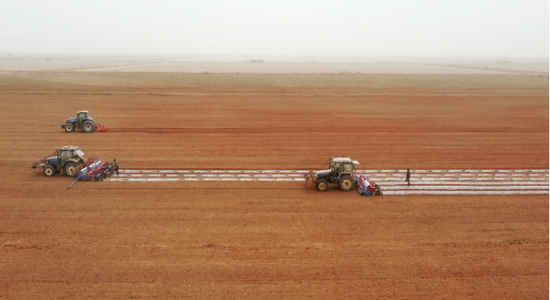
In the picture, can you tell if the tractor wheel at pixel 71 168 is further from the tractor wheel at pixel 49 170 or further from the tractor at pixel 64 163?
the tractor wheel at pixel 49 170

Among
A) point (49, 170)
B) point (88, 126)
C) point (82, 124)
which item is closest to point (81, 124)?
point (82, 124)

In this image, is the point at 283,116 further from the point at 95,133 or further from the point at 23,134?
the point at 23,134

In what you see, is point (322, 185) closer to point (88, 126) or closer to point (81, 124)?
point (88, 126)

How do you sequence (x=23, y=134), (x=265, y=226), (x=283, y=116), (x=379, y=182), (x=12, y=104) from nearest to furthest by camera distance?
(x=265, y=226), (x=379, y=182), (x=23, y=134), (x=283, y=116), (x=12, y=104)

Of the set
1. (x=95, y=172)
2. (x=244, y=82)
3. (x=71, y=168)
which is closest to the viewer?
(x=95, y=172)

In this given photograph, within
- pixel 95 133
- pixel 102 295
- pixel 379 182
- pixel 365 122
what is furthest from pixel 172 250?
pixel 365 122

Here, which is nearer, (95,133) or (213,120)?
(95,133)

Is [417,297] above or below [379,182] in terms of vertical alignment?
below
